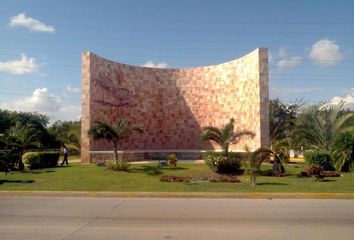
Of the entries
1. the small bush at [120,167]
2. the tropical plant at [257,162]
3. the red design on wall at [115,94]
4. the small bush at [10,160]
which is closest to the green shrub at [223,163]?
the tropical plant at [257,162]

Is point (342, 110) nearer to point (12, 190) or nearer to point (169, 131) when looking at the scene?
point (169, 131)

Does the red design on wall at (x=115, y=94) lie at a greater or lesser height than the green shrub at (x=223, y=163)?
greater

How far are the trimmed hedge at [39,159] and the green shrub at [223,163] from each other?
10.9m

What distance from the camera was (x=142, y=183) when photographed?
17.5m

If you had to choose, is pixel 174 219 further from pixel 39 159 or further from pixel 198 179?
pixel 39 159

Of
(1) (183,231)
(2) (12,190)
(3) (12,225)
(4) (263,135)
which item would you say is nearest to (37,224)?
(3) (12,225)

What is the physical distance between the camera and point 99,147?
31297mm

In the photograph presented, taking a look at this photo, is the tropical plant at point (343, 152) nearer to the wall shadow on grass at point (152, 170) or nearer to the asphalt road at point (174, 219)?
the wall shadow on grass at point (152, 170)

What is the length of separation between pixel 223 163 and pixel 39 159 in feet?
38.7

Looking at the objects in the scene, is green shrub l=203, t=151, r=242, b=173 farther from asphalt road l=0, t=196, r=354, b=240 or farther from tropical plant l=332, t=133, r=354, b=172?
asphalt road l=0, t=196, r=354, b=240

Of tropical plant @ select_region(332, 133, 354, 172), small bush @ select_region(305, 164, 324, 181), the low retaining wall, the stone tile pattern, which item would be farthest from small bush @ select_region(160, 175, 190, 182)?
the stone tile pattern

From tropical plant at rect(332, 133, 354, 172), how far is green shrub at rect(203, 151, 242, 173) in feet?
19.5

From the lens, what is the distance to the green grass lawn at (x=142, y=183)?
15.8m

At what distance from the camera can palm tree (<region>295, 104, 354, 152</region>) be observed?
83.0 feet
